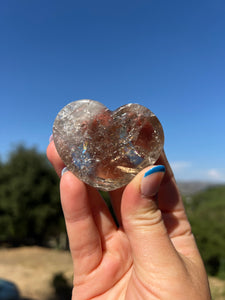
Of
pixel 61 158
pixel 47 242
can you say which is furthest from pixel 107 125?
pixel 47 242

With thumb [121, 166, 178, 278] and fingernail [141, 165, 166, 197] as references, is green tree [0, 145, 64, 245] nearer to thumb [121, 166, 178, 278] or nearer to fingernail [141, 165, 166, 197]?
thumb [121, 166, 178, 278]

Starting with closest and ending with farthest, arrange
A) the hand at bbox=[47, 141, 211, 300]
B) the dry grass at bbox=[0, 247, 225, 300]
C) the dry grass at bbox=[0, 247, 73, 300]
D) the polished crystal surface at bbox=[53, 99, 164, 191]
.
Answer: the hand at bbox=[47, 141, 211, 300], the polished crystal surface at bbox=[53, 99, 164, 191], the dry grass at bbox=[0, 247, 225, 300], the dry grass at bbox=[0, 247, 73, 300]

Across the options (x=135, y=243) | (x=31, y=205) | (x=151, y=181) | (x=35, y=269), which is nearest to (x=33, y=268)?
(x=35, y=269)

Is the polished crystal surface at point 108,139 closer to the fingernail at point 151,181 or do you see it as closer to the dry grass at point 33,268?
the fingernail at point 151,181

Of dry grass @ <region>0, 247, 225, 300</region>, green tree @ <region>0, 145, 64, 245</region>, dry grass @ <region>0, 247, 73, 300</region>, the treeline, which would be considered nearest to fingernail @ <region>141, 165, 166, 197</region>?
dry grass @ <region>0, 247, 225, 300</region>

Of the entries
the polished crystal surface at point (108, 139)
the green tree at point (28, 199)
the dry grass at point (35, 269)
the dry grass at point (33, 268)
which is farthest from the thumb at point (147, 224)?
the green tree at point (28, 199)

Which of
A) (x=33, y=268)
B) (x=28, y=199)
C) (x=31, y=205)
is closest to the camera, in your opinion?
(x=33, y=268)

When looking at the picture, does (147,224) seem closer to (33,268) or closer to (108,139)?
(108,139)

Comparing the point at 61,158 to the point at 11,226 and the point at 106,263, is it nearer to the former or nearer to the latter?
the point at 106,263
